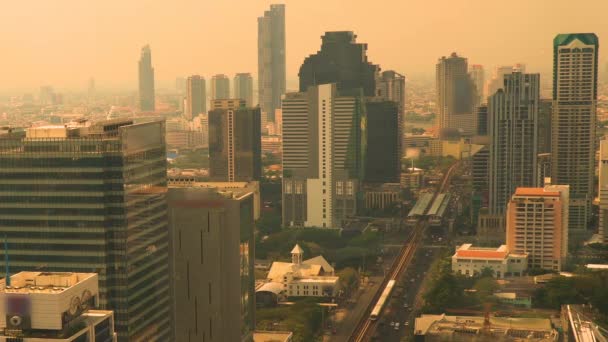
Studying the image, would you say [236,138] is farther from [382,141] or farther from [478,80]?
[478,80]

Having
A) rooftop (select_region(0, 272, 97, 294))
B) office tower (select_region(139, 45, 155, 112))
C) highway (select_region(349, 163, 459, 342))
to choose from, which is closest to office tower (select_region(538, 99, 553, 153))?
highway (select_region(349, 163, 459, 342))

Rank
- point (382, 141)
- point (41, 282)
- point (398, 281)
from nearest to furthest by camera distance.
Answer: point (41, 282) → point (398, 281) → point (382, 141)

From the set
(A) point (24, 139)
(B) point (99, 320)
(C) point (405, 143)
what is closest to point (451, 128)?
(C) point (405, 143)

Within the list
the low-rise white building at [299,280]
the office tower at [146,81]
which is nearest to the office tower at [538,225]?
the low-rise white building at [299,280]

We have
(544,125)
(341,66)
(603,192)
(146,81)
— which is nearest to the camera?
(146,81)

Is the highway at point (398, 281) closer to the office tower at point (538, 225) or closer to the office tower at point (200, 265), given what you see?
the office tower at point (538, 225)

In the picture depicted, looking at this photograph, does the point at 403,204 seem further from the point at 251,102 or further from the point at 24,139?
the point at 24,139

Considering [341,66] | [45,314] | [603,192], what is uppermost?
[341,66]

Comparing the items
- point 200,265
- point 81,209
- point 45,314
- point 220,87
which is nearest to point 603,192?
point 220,87
